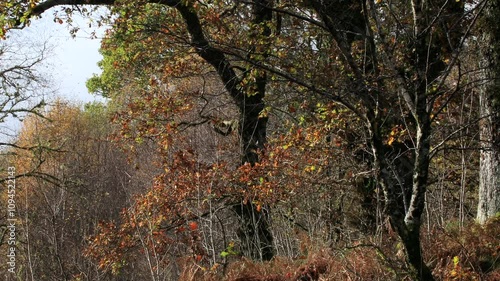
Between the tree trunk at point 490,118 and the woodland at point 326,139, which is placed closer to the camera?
the woodland at point 326,139

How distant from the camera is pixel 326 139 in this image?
892 cm

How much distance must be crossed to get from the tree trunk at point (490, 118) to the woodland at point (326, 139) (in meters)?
0.01

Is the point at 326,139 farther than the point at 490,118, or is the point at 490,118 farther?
the point at 326,139

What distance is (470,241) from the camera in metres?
5.78

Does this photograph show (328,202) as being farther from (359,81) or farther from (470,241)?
(359,81)

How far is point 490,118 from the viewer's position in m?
6.46

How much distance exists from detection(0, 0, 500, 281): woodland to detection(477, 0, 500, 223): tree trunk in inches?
0.6

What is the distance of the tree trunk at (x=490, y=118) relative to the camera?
6.34 meters

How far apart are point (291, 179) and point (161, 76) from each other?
4.08 m

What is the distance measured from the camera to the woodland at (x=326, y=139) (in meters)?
4.88

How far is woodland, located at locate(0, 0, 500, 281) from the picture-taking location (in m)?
4.88

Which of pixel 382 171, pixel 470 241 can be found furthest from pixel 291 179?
pixel 382 171

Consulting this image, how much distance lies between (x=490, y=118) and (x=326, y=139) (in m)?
2.90

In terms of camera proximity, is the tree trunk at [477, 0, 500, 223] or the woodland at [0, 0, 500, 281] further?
the tree trunk at [477, 0, 500, 223]
